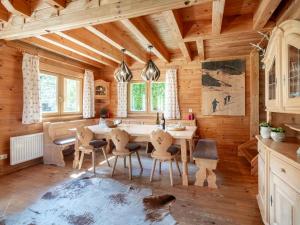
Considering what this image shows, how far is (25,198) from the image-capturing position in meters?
2.42

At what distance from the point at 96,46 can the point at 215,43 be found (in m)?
2.50

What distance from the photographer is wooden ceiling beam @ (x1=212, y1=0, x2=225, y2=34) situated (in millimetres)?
2087

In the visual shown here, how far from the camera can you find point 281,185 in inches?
57.7

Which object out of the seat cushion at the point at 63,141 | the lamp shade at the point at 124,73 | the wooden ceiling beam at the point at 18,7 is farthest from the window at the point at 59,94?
the lamp shade at the point at 124,73

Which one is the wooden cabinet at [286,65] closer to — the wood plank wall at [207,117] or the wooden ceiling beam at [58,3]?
the wooden ceiling beam at [58,3]

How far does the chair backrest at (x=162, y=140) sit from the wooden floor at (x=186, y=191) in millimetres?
528

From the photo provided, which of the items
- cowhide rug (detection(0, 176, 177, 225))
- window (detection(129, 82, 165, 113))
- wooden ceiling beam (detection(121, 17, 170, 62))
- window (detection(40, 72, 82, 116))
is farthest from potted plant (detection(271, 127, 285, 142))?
window (detection(40, 72, 82, 116))

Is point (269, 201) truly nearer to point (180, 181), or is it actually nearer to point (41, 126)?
point (180, 181)

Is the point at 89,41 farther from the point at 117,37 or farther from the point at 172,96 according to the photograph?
the point at 172,96

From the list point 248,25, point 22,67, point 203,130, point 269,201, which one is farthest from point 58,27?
point 203,130

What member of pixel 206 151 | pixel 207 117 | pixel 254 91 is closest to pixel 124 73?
pixel 206 151

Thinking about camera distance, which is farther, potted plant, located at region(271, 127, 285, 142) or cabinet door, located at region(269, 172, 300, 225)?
potted plant, located at region(271, 127, 285, 142)

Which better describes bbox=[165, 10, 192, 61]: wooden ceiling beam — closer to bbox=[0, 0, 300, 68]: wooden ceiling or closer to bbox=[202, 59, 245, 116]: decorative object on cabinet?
bbox=[0, 0, 300, 68]: wooden ceiling

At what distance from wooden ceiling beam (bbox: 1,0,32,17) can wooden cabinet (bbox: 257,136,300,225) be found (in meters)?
3.30
